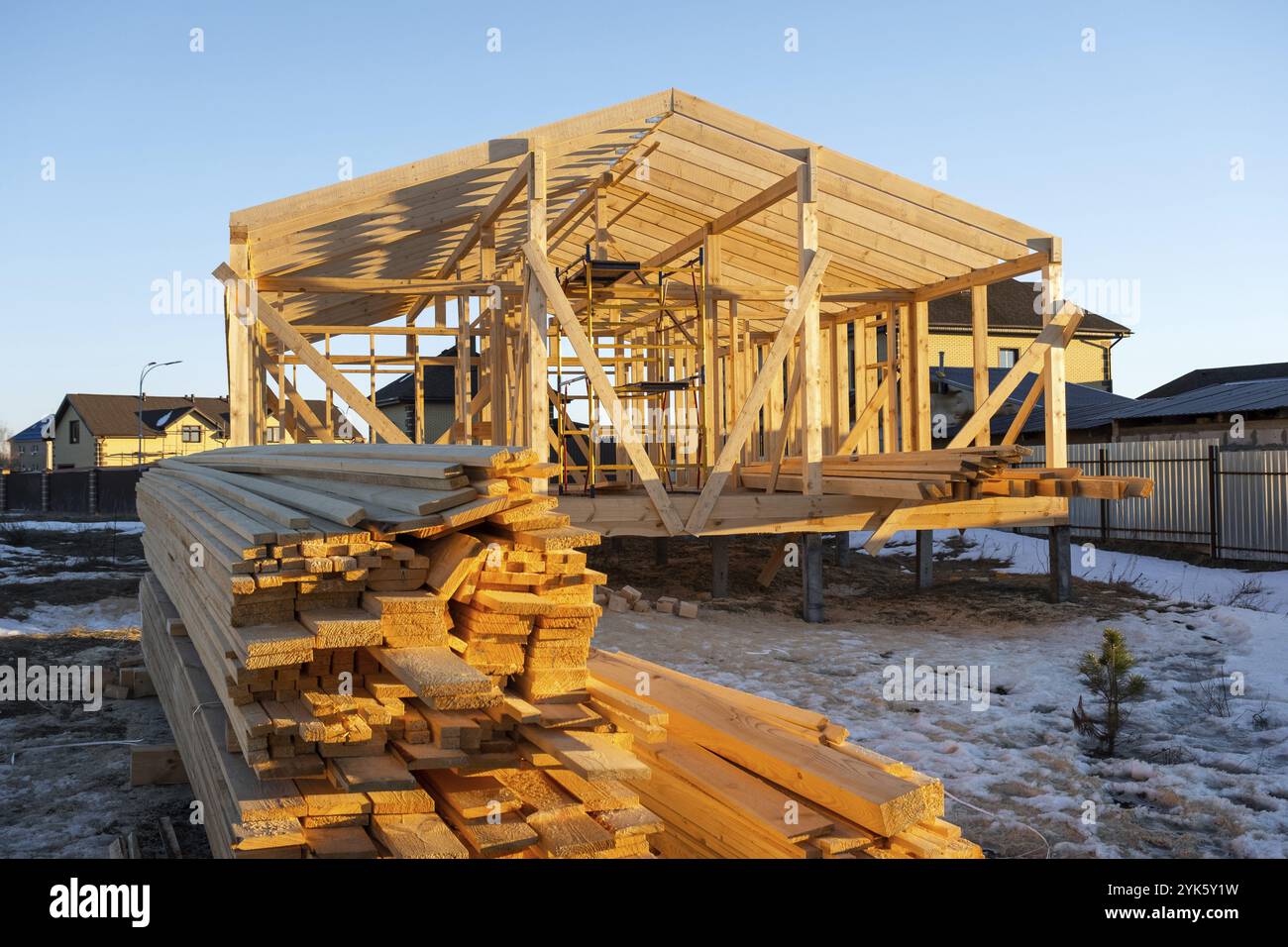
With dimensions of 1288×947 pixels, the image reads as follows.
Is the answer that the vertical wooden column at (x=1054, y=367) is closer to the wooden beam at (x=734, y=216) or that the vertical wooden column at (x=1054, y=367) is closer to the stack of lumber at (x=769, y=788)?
the wooden beam at (x=734, y=216)

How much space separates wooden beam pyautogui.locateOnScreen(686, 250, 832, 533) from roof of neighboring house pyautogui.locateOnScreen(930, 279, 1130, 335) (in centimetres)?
2226

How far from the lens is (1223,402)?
1998 centimetres

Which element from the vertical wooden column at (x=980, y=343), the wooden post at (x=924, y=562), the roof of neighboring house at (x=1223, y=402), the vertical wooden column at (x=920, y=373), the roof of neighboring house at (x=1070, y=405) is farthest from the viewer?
the roof of neighboring house at (x=1070, y=405)

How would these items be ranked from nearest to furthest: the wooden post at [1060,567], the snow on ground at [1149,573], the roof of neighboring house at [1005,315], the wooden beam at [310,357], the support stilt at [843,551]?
the wooden beam at [310,357] → the wooden post at [1060,567] → the snow on ground at [1149,573] → the support stilt at [843,551] → the roof of neighboring house at [1005,315]

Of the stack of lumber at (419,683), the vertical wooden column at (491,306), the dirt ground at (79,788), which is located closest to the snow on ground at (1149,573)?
the vertical wooden column at (491,306)

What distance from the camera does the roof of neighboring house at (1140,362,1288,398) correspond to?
4028 centimetres

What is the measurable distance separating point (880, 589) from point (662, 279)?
5.61 m

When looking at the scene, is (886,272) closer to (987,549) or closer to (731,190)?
(731,190)

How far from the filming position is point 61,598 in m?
14.3

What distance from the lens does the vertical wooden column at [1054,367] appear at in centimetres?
1275

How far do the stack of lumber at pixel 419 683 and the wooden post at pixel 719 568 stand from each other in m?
9.27

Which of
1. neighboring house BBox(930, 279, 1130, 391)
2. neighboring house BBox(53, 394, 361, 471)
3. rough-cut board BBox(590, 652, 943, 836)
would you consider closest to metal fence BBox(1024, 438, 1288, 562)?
neighboring house BBox(930, 279, 1130, 391)
